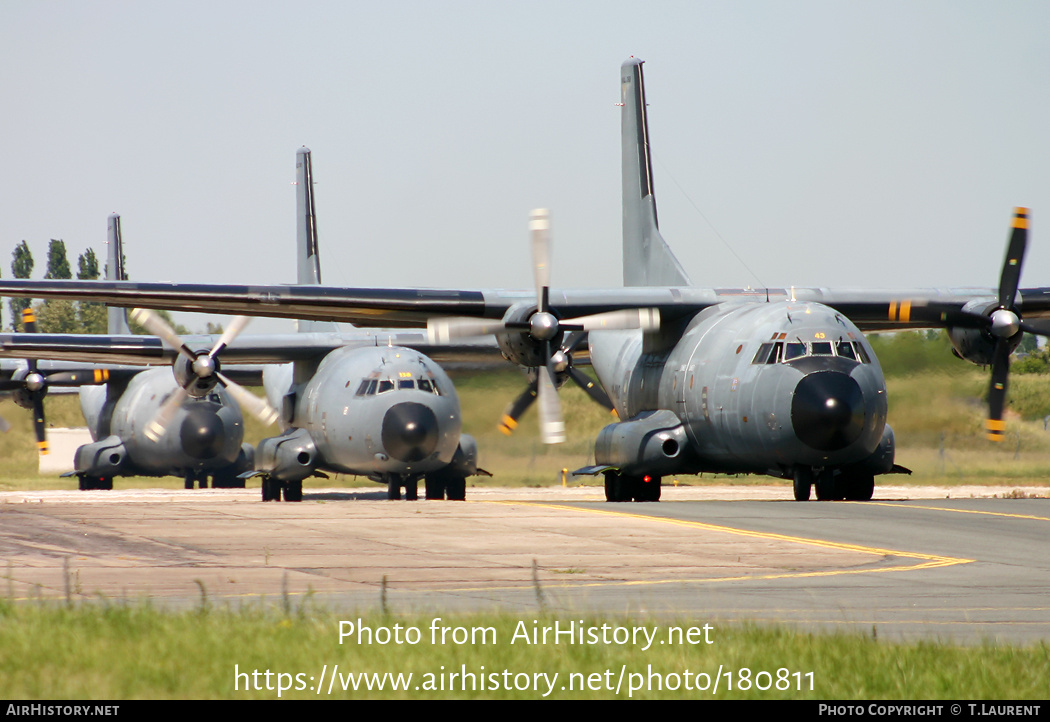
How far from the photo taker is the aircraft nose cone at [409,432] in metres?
28.1

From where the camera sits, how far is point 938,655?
25.3 feet

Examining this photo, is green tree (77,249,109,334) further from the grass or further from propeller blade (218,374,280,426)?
the grass

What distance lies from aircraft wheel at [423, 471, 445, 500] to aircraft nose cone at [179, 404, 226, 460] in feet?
28.4

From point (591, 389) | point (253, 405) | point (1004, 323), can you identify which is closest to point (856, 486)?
point (1004, 323)

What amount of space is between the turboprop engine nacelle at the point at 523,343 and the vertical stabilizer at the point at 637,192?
709 cm

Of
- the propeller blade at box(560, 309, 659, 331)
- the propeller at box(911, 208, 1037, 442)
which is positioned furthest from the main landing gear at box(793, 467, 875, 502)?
the propeller blade at box(560, 309, 659, 331)

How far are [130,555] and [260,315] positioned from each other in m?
12.6

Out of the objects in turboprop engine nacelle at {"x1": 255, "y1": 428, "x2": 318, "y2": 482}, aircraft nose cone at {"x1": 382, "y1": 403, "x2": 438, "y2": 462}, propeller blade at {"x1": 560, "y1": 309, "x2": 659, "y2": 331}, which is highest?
propeller blade at {"x1": 560, "y1": 309, "x2": 659, "y2": 331}

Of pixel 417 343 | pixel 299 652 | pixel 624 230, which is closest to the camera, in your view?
pixel 299 652

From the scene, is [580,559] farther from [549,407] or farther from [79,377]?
[79,377]

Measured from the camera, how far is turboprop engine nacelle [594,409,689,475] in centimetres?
2411

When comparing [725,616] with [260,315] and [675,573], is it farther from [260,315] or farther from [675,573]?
[260,315]

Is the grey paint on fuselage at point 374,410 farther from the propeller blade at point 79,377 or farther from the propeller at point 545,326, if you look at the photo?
the propeller blade at point 79,377

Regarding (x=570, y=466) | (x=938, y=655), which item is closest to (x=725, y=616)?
(x=938, y=655)
